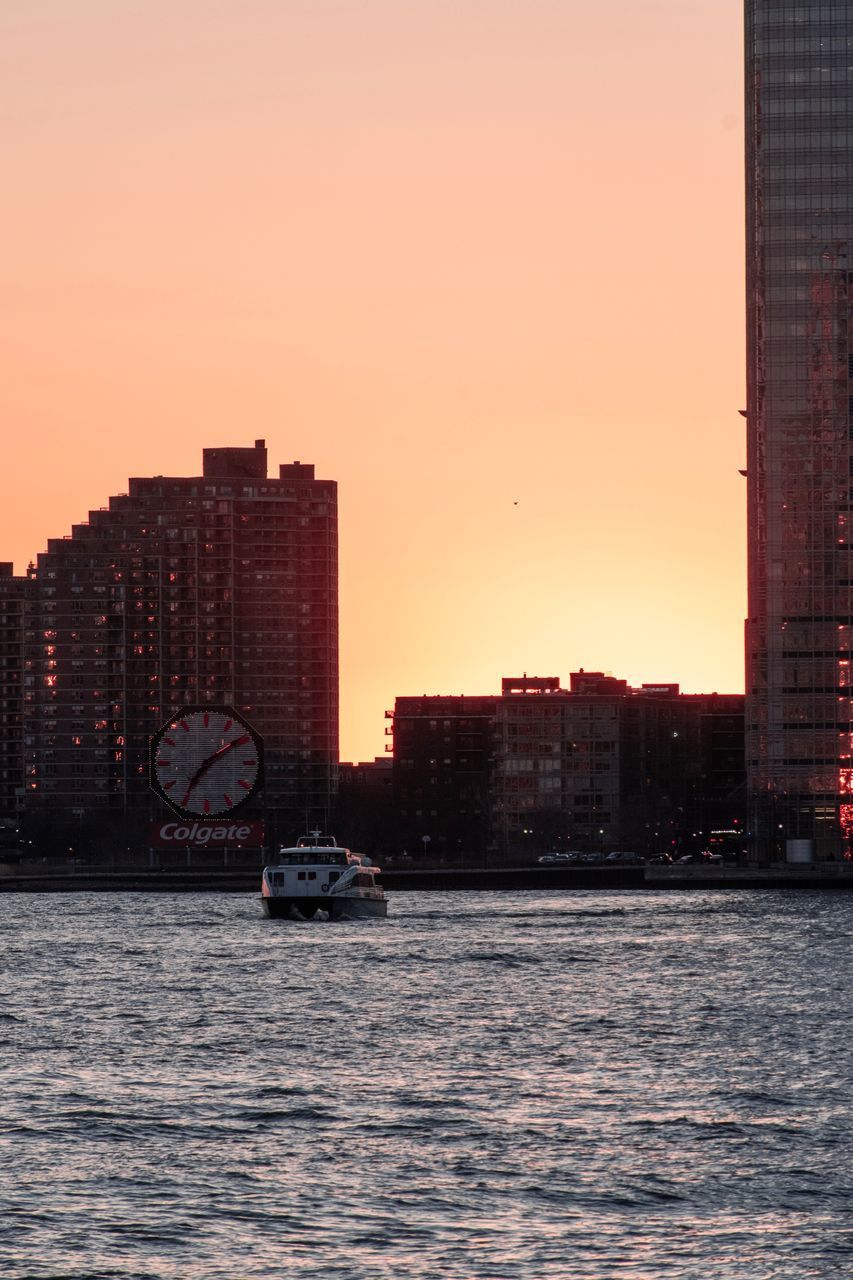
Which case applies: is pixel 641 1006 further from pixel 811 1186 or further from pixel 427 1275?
pixel 427 1275

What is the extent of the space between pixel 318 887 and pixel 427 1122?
3803 inches

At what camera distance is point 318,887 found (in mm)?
150875

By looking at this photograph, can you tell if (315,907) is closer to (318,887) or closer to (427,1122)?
(318,887)

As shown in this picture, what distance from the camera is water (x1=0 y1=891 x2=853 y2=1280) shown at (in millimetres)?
41188

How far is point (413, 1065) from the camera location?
217 ft

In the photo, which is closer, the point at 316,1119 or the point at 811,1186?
the point at 811,1186

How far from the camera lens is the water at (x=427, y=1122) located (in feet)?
135

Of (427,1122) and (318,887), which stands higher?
(318,887)

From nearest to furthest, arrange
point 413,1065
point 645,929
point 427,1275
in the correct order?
point 427,1275, point 413,1065, point 645,929

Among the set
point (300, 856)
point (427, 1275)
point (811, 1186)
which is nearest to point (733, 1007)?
point (811, 1186)

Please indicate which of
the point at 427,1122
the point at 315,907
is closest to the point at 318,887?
the point at 315,907

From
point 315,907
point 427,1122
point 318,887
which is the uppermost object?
point 318,887

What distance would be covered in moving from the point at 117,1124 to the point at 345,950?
6820cm

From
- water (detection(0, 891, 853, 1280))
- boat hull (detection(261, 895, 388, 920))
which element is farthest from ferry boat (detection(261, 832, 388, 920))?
water (detection(0, 891, 853, 1280))
